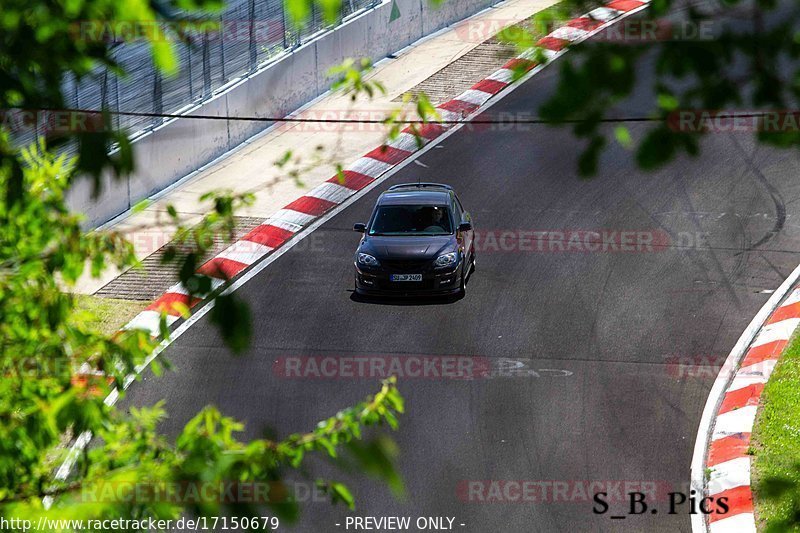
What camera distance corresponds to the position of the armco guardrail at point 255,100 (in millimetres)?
18922

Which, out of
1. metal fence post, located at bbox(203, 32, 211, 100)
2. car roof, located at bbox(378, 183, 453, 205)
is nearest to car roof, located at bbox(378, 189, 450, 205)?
car roof, located at bbox(378, 183, 453, 205)

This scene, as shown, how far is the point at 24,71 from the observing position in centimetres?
374

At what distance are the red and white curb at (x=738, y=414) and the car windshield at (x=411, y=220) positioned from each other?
447 cm

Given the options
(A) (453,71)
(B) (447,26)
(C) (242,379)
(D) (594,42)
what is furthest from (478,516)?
(B) (447,26)

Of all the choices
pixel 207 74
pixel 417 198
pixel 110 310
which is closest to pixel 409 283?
pixel 417 198

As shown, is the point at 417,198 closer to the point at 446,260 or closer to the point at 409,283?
the point at 446,260

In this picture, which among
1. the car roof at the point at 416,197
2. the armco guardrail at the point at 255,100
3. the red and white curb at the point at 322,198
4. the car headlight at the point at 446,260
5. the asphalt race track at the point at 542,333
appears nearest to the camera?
the asphalt race track at the point at 542,333

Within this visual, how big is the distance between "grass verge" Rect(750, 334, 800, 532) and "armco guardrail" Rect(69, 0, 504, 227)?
9667mm

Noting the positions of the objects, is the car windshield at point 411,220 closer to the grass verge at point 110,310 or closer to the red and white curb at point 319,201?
the red and white curb at point 319,201

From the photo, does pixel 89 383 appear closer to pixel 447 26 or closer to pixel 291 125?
pixel 291 125

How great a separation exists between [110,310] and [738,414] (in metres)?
8.45

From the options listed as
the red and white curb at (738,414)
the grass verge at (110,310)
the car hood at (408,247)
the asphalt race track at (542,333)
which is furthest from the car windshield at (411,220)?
the red and white curb at (738,414)

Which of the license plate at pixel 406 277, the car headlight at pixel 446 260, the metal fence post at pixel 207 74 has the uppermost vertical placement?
the metal fence post at pixel 207 74

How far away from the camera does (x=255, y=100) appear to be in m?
21.7
